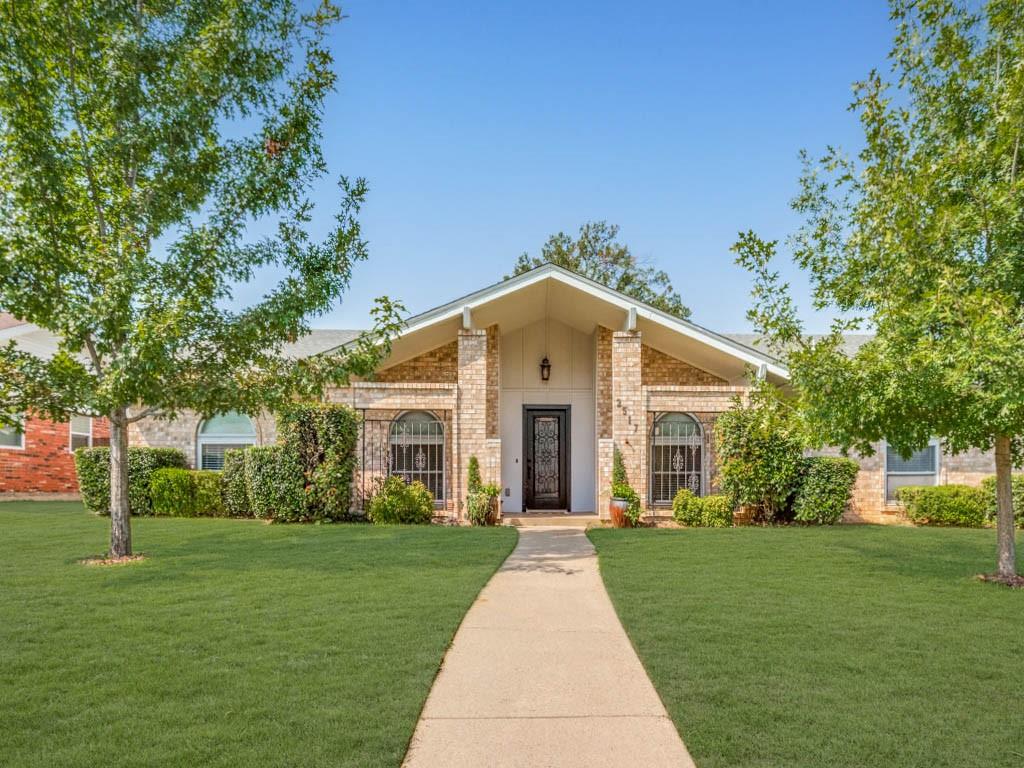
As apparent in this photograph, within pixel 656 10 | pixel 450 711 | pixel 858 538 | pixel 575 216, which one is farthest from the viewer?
pixel 575 216

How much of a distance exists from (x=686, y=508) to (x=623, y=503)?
1279 millimetres

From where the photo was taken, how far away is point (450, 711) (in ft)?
13.4

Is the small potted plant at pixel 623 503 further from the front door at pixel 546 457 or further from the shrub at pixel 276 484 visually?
the shrub at pixel 276 484

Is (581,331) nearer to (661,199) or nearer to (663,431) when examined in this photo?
(663,431)

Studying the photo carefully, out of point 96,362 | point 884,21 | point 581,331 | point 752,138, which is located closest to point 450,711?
point 96,362

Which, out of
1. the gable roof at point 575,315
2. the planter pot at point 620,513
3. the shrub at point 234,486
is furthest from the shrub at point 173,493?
the planter pot at point 620,513

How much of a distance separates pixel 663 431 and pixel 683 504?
188 centimetres

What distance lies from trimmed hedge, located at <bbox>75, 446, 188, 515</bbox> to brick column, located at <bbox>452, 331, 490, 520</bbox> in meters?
6.66

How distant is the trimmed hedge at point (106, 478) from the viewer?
14.9 metres

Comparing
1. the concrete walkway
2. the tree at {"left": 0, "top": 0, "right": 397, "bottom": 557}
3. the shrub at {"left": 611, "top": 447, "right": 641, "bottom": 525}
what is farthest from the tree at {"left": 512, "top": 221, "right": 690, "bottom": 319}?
the concrete walkway

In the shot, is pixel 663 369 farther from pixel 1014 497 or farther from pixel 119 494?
pixel 119 494

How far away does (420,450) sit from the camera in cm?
1514

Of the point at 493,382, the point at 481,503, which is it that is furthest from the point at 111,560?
the point at 493,382

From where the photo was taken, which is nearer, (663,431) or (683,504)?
(683,504)
